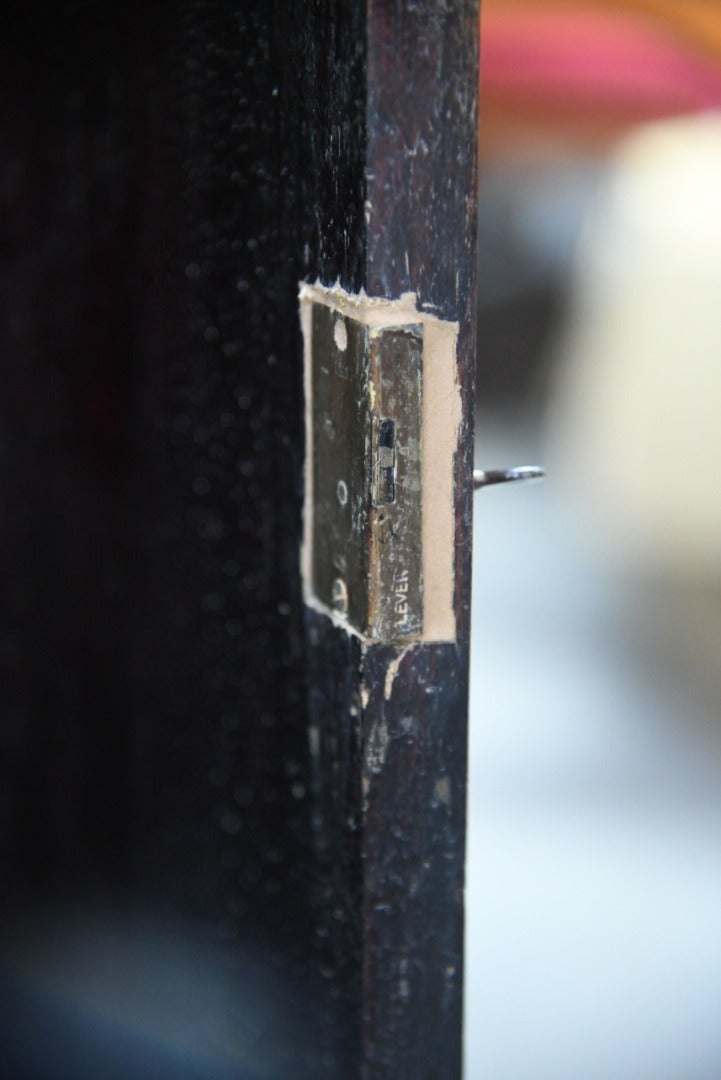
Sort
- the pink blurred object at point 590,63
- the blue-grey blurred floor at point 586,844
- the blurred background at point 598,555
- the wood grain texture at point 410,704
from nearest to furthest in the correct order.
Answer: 1. the wood grain texture at point 410,704
2. the blue-grey blurred floor at point 586,844
3. the blurred background at point 598,555
4. the pink blurred object at point 590,63

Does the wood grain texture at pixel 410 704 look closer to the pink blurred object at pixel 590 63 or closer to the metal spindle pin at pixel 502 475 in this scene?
the metal spindle pin at pixel 502 475

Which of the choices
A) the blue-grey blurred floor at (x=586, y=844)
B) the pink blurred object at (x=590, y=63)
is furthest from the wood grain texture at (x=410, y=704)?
the pink blurred object at (x=590, y=63)

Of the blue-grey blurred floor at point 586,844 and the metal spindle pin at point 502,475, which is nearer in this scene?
the metal spindle pin at point 502,475

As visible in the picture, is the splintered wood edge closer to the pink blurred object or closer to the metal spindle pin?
the metal spindle pin

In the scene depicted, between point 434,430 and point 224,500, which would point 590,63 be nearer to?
point 224,500

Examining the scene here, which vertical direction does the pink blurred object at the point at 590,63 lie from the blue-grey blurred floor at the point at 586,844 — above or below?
above

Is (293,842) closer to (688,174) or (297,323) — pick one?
(297,323)

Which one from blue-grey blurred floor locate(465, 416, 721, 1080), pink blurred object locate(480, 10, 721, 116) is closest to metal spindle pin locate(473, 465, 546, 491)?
blue-grey blurred floor locate(465, 416, 721, 1080)
